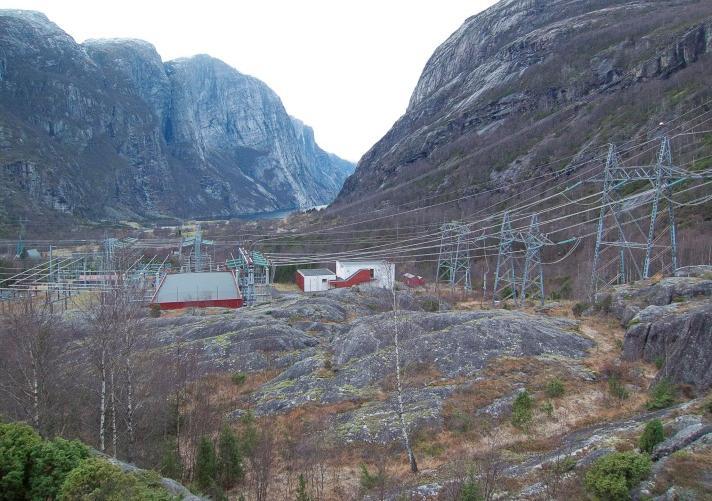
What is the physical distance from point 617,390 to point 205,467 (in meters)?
13.0

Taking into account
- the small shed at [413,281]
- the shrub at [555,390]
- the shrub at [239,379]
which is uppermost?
the small shed at [413,281]

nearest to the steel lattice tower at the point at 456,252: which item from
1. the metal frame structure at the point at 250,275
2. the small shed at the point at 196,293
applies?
the metal frame structure at the point at 250,275

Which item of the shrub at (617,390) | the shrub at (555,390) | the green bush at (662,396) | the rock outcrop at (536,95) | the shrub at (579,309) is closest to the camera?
the green bush at (662,396)

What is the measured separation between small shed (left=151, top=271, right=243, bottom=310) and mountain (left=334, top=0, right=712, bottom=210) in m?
43.0

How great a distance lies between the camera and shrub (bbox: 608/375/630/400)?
50.6ft

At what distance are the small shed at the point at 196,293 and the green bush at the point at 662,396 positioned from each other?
127 feet

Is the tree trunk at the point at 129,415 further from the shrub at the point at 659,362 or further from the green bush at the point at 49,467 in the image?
the shrub at the point at 659,362

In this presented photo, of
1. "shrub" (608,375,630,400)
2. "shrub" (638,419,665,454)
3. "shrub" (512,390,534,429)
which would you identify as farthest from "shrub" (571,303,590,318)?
"shrub" (638,419,665,454)

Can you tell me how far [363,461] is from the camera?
1366cm

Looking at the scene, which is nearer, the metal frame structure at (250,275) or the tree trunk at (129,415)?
the tree trunk at (129,415)

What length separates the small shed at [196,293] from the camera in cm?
4617

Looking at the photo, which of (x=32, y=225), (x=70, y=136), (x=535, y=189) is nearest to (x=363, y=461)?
(x=535, y=189)

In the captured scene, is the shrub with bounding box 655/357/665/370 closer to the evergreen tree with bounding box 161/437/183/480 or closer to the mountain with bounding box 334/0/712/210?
the evergreen tree with bounding box 161/437/183/480

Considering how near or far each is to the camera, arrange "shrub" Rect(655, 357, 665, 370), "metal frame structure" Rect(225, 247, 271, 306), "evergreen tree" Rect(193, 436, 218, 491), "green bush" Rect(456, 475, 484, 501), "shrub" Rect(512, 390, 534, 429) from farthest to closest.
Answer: "metal frame structure" Rect(225, 247, 271, 306)
"shrub" Rect(655, 357, 665, 370)
"shrub" Rect(512, 390, 534, 429)
"evergreen tree" Rect(193, 436, 218, 491)
"green bush" Rect(456, 475, 484, 501)
